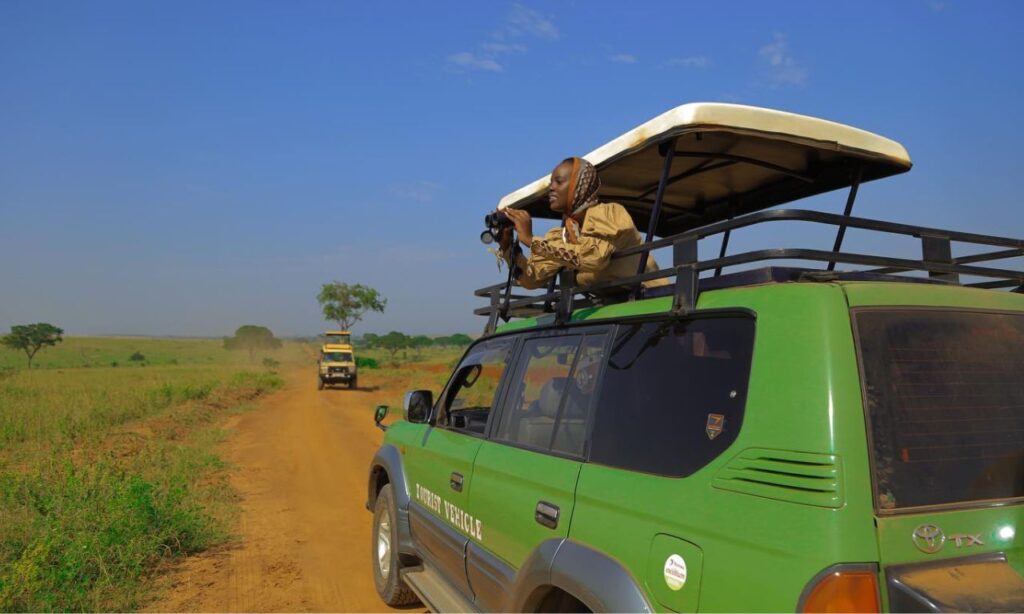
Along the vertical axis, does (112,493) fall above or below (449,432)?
below

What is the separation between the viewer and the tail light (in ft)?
4.78

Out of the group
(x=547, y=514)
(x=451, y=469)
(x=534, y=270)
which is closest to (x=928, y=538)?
(x=547, y=514)

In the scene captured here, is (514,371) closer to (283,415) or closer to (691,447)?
(691,447)

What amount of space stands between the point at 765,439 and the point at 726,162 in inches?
101

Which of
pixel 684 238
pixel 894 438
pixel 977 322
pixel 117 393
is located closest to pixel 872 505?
pixel 894 438

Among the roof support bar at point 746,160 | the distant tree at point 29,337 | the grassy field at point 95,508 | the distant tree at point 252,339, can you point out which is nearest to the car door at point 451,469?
the roof support bar at point 746,160

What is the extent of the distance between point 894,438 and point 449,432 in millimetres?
2565

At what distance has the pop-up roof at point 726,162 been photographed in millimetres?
2881

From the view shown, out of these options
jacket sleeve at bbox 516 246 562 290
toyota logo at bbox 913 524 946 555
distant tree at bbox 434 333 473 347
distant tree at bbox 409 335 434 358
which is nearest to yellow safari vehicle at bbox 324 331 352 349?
jacket sleeve at bbox 516 246 562 290

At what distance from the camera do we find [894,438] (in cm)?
167

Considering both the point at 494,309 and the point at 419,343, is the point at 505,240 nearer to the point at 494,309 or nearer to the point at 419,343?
the point at 494,309

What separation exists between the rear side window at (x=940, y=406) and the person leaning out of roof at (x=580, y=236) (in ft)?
4.52

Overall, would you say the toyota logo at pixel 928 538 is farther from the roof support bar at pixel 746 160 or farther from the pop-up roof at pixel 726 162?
the roof support bar at pixel 746 160

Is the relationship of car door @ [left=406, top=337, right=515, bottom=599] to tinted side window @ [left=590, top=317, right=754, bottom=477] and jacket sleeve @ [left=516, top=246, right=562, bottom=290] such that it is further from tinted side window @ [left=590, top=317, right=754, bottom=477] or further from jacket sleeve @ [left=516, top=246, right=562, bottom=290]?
tinted side window @ [left=590, top=317, right=754, bottom=477]
